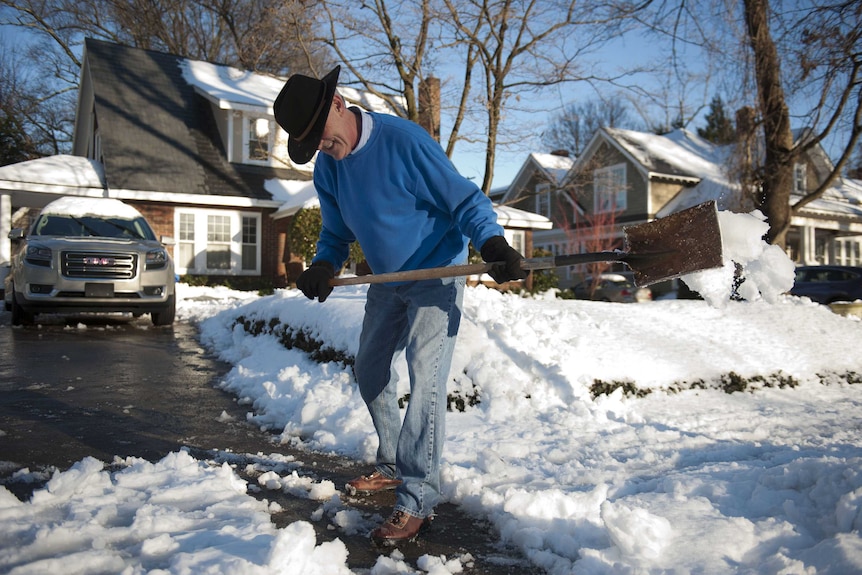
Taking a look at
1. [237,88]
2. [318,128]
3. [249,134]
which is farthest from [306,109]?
[237,88]

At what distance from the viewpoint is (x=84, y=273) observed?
9383mm

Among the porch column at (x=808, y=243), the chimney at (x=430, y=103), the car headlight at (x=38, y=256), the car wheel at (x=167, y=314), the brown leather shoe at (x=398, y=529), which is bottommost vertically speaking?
the brown leather shoe at (x=398, y=529)

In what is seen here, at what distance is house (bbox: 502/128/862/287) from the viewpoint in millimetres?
28844

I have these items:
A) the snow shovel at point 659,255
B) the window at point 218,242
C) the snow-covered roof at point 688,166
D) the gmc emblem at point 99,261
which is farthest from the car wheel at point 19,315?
the snow-covered roof at point 688,166

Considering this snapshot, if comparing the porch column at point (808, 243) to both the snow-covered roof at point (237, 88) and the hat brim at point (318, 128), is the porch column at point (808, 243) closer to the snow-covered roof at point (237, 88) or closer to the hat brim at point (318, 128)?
the snow-covered roof at point (237, 88)

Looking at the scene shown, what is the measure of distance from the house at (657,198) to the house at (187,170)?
430 inches

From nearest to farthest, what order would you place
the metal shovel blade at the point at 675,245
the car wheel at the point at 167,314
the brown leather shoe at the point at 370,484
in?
the metal shovel blade at the point at 675,245 < the brown leather shoe at the point at 370,484 < the car wheel at the point at 167,314

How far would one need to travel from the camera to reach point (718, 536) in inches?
102

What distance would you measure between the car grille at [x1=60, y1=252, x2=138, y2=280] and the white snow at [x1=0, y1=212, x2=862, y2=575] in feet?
9.46

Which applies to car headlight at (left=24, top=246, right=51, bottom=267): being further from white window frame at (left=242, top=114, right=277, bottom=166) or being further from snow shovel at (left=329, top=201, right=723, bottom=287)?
white window frame at (left=242, top=114, right=277, bottom=166)

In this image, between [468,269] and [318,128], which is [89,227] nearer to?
[318,128]

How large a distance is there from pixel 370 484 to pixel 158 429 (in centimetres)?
186

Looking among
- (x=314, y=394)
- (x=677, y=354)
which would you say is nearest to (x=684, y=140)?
(x=677, y=354)

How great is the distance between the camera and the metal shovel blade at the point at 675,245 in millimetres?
3084
